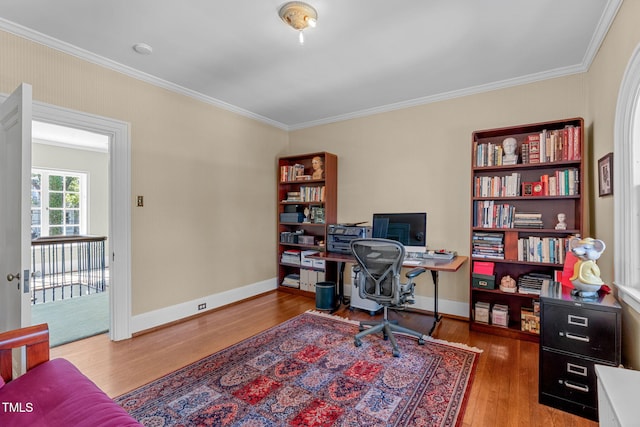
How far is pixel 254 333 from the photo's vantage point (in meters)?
3.02

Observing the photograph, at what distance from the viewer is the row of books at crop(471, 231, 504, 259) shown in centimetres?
303

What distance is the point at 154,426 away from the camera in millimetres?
1708

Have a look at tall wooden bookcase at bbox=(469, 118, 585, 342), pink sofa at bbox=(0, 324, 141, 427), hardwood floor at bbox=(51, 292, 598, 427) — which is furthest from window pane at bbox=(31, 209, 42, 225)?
tall wooden bookcase at bbox=(469, 118, 585, 342)

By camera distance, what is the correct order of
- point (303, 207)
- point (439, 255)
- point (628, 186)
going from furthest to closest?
point (303, 207) → point (439, 255) → point (628, 186)

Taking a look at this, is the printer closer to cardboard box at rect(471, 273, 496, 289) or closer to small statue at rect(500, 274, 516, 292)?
cardboard box at rect(471, 273, 496, 289)

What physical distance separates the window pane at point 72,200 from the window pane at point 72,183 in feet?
0.40

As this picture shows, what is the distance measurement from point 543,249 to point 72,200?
8.03 meters

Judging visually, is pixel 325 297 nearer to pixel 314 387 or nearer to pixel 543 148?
pixel 314 387

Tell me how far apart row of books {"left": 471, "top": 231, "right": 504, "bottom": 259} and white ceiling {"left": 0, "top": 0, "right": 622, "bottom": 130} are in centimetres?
163

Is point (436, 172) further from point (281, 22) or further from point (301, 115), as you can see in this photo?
point (281, 22)

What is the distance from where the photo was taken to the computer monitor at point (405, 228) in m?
3.38

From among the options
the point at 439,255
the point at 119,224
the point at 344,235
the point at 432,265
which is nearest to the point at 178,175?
the point at 119,224

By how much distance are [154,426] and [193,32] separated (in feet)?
8.91

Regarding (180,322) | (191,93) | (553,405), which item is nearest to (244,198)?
(191,93)
